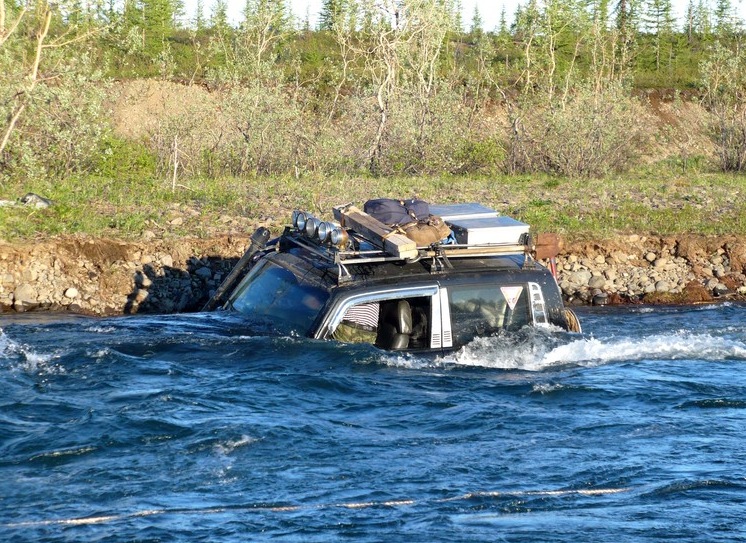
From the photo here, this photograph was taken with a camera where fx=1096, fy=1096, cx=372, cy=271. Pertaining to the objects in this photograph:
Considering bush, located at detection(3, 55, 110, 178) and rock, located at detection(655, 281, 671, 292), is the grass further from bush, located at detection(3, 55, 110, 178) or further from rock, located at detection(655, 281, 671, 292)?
rock, located at detection(655, 281, 671, 292)

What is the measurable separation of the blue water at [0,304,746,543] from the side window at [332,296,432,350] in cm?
19

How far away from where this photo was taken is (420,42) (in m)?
25.4

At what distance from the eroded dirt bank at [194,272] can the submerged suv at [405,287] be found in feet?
17.3

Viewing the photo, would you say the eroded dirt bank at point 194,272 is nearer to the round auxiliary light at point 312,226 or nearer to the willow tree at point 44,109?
the willow tree at point 44,109

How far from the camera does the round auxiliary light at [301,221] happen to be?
8695 mm

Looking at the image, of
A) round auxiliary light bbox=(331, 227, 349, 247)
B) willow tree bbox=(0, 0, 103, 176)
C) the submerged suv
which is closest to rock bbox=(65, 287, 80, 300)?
willow tree bbox=(0, 0, 103, 176)

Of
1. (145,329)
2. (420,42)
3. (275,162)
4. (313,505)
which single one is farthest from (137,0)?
(313,505)

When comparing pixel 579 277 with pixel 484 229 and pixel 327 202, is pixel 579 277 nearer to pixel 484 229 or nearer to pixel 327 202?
pixel 327 202

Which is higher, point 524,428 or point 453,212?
point 453,212

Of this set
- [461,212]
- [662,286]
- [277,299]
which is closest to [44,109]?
[662,286]

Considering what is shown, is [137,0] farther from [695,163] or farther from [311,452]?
[311,452]

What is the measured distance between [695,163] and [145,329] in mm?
20803

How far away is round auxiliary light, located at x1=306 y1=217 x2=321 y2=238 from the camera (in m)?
8.47

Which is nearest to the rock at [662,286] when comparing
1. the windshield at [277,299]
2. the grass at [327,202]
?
the grass at [327,202]
